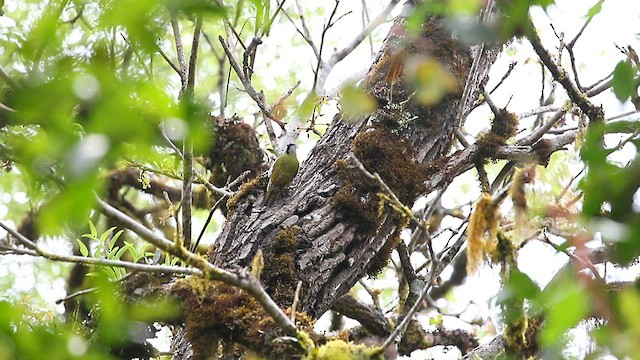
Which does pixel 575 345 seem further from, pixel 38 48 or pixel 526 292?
pixel 38 48

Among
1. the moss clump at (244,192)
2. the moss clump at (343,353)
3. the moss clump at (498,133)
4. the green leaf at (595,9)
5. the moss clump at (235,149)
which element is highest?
the moss clump at (235,149)

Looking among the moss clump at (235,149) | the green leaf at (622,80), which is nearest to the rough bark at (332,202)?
the moss clump at (235,149)

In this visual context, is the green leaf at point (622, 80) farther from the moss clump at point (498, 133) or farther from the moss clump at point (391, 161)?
the moss clump at point (498, 133)

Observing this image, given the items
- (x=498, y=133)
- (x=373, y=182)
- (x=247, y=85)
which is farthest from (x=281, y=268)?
(x=498, y=133)

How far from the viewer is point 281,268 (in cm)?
217

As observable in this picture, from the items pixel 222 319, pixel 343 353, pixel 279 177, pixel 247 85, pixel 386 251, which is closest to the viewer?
pixel 343 353

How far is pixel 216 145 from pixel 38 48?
2.43m

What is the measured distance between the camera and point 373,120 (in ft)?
8.58

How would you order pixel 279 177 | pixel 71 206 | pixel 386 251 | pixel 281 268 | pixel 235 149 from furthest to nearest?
pixel 235 149
pixel 386 251
pixel 279 177
pixel 281 268
pixel 71 206

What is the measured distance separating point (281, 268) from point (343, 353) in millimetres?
640

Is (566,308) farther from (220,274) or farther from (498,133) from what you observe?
(498,133)

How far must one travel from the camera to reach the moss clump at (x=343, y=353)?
1562 millimetres

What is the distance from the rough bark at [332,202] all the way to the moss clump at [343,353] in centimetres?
57

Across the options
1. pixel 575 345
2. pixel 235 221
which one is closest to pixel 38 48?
pixel 575 345
